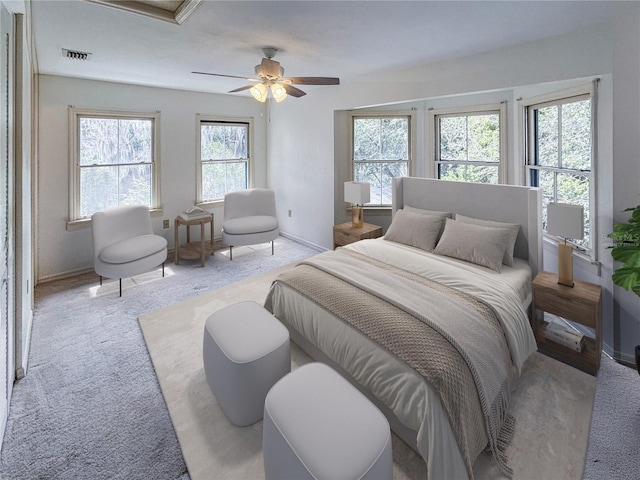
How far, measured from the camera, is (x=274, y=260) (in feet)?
16.7

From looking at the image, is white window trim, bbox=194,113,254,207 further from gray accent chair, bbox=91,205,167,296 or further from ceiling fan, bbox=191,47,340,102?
ceiling fan, bbox=191,47,340,102

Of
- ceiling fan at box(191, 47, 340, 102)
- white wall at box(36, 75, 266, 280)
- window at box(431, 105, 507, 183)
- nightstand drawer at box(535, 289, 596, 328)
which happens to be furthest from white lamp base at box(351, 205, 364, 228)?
white wall at box(36, 75, 266, 280)

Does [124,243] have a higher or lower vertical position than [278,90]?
lower

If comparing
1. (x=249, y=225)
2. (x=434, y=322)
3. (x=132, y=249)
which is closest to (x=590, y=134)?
(x=434, y=322)

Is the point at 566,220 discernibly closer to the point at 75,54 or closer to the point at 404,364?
the point at 404,364

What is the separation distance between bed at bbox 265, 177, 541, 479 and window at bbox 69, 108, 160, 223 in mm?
3367

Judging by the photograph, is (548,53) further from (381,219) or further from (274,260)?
(274,260)

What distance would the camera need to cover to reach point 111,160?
4.80 metres

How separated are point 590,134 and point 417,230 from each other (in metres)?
1.65

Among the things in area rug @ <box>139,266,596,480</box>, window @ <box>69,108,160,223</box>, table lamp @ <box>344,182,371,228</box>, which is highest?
window @ <box>69,108,160,223</box>

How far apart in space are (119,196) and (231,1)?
144 inches

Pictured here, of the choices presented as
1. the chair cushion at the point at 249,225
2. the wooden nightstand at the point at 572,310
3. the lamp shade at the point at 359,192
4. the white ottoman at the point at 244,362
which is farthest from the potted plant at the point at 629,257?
the chair cushion at the point at 249,225

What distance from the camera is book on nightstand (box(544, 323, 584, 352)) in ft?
8.38

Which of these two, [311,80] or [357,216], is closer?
[311,80]
